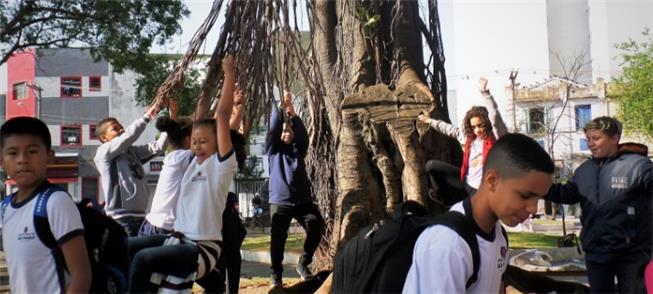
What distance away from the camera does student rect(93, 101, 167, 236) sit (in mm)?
4956

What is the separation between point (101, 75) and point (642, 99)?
18.3 meters

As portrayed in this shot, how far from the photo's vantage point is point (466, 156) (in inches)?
201

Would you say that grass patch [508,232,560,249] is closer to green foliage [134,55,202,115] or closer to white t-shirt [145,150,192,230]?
green foliage [134,55,202,115]

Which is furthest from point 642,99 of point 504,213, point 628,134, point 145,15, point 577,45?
point 504,213

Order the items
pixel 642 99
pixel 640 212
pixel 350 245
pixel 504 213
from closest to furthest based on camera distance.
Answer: pixel 504 213 → pixel 350 245 → pixel 640 212 → pixel 642 99

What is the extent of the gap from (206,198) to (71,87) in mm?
20265

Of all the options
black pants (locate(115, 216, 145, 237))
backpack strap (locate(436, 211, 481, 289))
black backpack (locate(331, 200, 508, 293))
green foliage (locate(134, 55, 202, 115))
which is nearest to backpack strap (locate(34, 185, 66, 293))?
black backpack (locate(331, 200, 508, 293))

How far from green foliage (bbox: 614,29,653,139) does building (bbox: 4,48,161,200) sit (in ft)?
52.0

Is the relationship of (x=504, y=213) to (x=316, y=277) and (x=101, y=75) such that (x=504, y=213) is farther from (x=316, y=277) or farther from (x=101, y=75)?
(x=101, y=75)

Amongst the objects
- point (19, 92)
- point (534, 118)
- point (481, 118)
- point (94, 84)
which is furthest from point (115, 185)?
point (534, 118)

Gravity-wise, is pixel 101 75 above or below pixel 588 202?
above

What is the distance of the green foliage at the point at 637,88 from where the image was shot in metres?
24.5

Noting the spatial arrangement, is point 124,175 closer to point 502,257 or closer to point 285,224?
point 285,224

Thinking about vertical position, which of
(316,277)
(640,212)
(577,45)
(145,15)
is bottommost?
(316,277)
